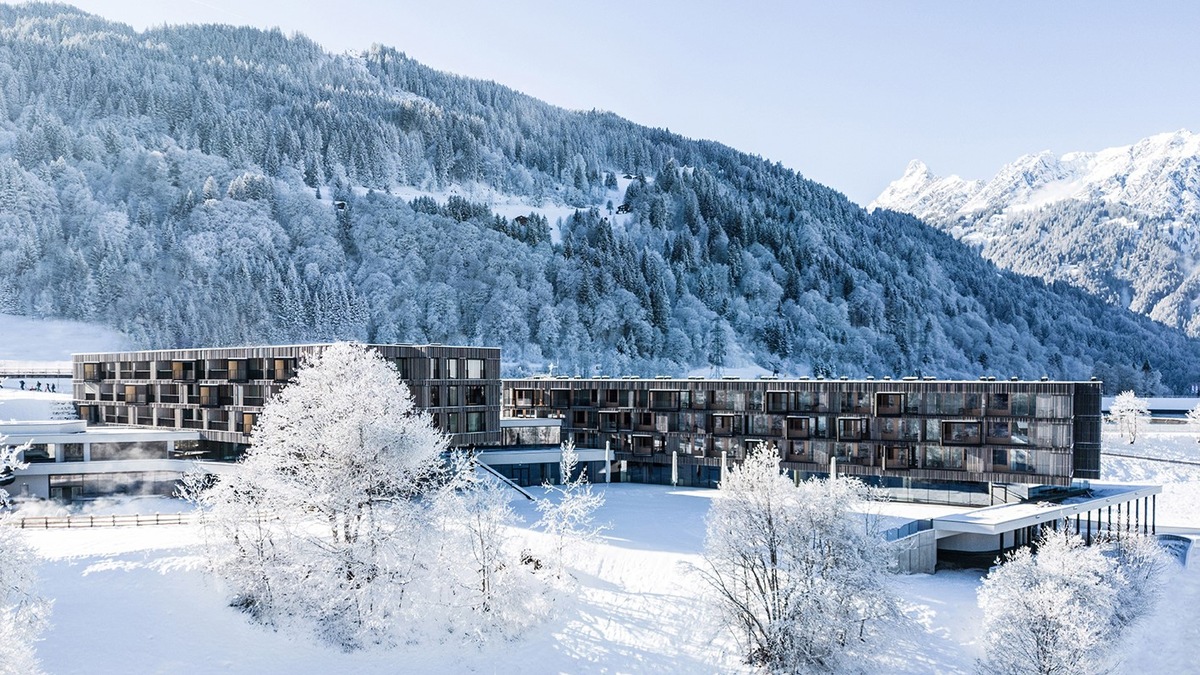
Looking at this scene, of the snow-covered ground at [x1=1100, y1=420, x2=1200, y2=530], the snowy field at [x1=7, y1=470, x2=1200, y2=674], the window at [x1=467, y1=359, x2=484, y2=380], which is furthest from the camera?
the snow-covered ground at [x1=1100, y1=420, x2=1200, y2=530]

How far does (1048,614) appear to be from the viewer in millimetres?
35062

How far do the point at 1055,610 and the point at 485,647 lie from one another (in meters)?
25.7

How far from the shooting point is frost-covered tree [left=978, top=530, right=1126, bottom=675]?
113ft

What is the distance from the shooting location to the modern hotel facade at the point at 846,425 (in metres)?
56.4

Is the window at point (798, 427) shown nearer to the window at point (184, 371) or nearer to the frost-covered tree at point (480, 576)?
the frost-covered tree at point (480, 576)

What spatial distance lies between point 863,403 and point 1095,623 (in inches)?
1022

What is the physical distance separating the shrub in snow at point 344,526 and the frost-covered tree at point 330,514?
2.1 inches

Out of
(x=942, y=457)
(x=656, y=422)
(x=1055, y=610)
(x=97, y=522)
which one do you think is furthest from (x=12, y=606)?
(x=942, y=457)

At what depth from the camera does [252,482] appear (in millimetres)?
39219

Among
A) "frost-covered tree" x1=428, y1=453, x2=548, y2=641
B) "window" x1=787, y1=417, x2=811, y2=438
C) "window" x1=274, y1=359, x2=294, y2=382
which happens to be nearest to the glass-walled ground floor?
"window" x1=787, y1=417, x2=811, y2=438

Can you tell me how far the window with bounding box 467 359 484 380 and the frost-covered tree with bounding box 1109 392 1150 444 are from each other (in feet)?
305

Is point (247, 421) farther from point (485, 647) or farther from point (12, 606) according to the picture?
point (485, 647)

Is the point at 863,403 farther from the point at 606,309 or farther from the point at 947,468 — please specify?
the point at 606,309

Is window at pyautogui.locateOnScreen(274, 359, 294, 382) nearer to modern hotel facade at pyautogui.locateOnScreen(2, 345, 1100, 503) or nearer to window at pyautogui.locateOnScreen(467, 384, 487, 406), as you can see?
modern hotel facade at pyautogui.locateOnScreen(2, 345, 1100, 503)
